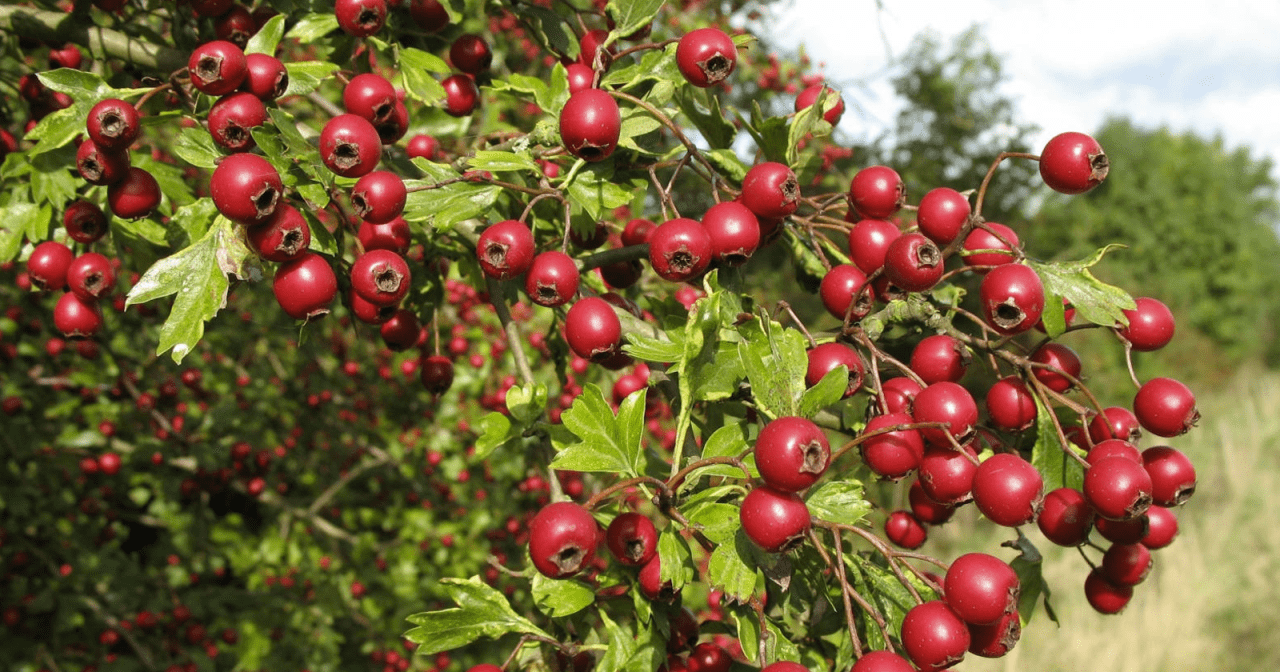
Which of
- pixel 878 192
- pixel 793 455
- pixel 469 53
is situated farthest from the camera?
pixel 469 53

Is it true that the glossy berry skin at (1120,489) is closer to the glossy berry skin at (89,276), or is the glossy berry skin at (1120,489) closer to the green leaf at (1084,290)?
the green leaf at (1084,290)

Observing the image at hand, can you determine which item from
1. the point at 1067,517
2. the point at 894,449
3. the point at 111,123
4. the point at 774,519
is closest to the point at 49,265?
the point at 111,123

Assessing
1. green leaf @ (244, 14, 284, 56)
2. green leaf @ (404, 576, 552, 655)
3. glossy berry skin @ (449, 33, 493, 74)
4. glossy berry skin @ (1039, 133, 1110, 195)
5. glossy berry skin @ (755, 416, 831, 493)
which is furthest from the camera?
glossy berry skin @ (449, 33, 493, 74)

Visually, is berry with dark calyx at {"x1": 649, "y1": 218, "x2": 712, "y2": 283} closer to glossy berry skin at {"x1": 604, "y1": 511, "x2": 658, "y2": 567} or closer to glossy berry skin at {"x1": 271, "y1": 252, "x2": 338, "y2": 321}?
glossy berry skin at {"x1": 604, "y1": 511, "x2": 658, "y2": 567}

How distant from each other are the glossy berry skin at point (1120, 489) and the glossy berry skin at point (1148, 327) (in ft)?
0.97

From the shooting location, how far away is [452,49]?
1679mm

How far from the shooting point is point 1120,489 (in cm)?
99

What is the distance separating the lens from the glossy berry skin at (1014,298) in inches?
42.8

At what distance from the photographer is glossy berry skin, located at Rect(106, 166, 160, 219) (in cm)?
128

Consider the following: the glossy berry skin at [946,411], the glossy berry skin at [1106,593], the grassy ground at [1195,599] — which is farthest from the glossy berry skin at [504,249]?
the grassy ground at [1195,599]

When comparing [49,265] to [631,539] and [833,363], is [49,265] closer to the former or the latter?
[631,539]

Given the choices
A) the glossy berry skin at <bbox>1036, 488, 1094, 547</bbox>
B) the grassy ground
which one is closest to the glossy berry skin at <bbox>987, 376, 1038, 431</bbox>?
the glossy berry skin at <bbox>1036, 488, 1094, 547</bbox>

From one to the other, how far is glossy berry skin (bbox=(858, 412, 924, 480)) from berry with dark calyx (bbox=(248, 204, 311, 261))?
816 mm

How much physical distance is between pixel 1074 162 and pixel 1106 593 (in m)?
0.70
